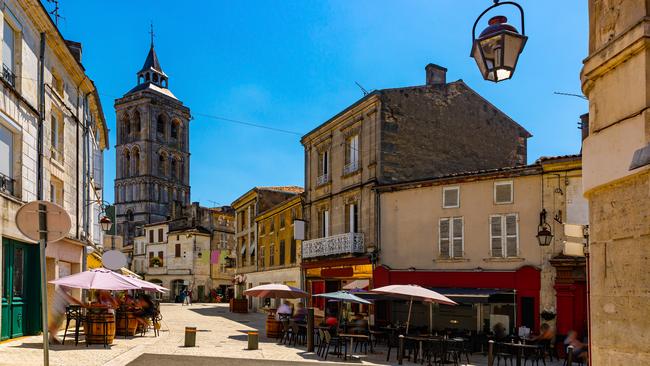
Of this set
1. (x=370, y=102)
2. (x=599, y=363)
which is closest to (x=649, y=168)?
(x=599, y=363)

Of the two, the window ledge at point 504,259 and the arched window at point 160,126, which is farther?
the arched window at point 160,126

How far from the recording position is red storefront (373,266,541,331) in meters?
19.8

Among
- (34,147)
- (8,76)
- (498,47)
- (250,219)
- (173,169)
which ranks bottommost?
(250,219)

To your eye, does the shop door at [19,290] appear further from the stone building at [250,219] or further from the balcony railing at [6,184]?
the stone building at [250,219]

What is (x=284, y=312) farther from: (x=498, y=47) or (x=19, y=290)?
(x=498, y=47)

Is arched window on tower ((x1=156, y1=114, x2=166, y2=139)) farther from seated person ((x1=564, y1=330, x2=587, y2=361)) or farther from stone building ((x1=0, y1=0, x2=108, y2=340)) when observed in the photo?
seated person ((x1=564, y1=330, x2=587, y2=361))

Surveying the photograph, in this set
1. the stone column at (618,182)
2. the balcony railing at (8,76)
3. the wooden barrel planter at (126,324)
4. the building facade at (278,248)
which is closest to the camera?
the stone column at (618,182)

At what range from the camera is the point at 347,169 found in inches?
1094

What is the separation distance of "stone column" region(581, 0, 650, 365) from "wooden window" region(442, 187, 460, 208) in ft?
54.4

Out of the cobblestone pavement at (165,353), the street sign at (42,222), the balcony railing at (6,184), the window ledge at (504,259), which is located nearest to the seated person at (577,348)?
the cobblestone pavement at (165,353)

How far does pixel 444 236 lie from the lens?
22.5 m

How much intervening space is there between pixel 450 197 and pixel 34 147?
13289 millimetres

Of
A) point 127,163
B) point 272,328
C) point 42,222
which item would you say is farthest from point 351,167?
point 127,163

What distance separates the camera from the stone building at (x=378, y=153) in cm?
2566
